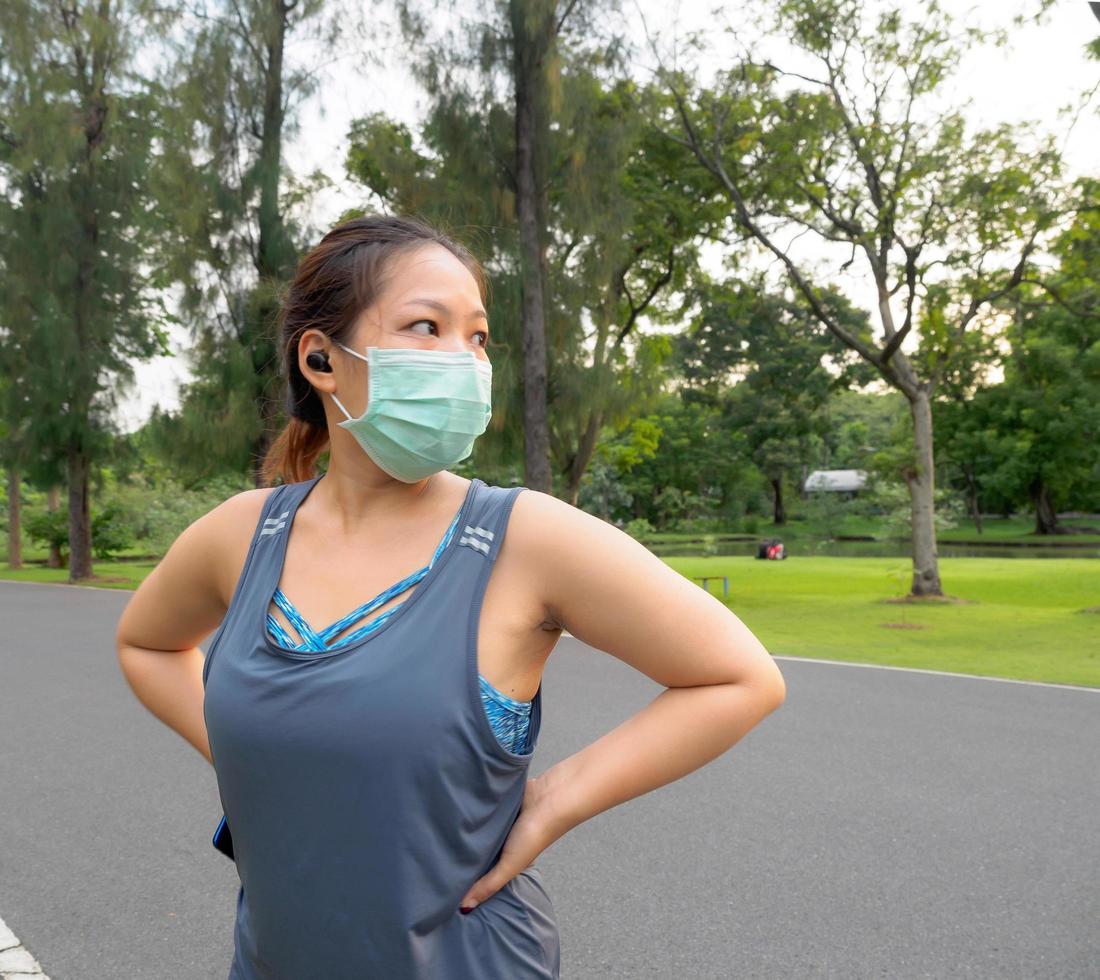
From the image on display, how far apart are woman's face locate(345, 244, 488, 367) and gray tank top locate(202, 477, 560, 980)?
323 mm

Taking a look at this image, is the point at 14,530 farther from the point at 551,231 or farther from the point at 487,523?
the point at 487,523

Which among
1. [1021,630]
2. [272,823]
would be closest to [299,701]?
[272,823]

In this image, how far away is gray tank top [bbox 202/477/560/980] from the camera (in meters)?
1.32

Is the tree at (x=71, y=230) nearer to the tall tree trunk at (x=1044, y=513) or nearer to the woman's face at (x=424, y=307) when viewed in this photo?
the woman's face at (x=424, y=307)

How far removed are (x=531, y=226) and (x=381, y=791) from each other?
15.6 metres

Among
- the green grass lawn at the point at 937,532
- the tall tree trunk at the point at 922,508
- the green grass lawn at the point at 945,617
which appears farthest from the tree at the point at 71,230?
the green grass lawn at the point at 937,532

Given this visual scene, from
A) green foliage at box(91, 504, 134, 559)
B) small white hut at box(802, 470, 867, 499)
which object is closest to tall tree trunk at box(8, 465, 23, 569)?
green foliage at box(91, 504, 134, 559)

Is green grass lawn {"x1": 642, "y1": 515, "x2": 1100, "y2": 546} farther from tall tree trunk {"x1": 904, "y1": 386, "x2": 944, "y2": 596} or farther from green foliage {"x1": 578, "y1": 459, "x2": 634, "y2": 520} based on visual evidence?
tall tree trunk {"x1": 904, "y1": 386, "x2": 944, "y2": 596}

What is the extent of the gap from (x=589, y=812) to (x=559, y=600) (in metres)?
0.30

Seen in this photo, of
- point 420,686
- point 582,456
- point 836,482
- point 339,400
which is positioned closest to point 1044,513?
point 836,482

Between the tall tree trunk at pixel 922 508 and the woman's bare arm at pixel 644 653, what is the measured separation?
18.6m

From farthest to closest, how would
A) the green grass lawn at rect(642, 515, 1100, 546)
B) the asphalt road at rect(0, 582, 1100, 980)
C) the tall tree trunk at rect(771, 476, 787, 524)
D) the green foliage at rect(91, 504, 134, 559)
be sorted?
the tall tree trunk at rect(771, 476, 787, 524), the green grass lawn at rect(642, 515, 1100, 546), the green foliage at rect(91, 504, 134, 559), the asphalt road at rect(0, 582, 1100, 980)

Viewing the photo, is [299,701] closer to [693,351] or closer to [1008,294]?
[1008,294]

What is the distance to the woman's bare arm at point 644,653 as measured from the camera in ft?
4.58
